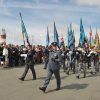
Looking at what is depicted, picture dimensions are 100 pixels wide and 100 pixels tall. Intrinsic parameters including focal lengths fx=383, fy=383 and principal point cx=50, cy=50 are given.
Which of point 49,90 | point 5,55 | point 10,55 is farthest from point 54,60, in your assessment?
point 10,55

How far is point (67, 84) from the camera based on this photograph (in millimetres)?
16688

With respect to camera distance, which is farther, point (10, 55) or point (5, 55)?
point (10, 55)

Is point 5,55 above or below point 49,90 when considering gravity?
above

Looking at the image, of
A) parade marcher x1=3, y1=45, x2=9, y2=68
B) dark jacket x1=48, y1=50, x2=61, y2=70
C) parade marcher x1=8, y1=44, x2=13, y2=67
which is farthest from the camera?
parade marcher x1=8, y1=44, x2=13, y2=67

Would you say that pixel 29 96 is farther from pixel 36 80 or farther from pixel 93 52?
pixel 93 52

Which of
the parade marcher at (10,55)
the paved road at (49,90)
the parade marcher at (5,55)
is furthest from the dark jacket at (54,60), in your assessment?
the parade marcher at (10,55)

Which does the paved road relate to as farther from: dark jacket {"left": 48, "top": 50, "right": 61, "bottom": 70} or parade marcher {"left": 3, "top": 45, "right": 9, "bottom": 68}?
parade marcher {"left": 3, "top": 45, "right": 9, "bottom": 68}

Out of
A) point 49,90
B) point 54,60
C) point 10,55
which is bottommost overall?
point 49,90

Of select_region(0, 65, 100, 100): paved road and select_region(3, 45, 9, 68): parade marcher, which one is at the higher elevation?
select_region(3, 45, 9, 68): parade marcher

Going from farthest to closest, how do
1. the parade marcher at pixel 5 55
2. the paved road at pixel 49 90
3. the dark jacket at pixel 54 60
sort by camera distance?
the parade marcher at pixel 5 55 < the dark jacket at pixel 54 60 < the paved road at pixel 49 90

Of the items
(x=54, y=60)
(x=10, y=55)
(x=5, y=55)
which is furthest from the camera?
(x=10, y=55)

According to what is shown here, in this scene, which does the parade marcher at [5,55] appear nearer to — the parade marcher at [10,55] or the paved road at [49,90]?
the parade marcher at [10,55]

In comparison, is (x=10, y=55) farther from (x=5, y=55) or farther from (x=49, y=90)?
(x=49, y=90)

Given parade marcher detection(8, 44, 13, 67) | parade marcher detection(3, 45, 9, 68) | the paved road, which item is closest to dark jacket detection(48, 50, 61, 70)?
the paved road
